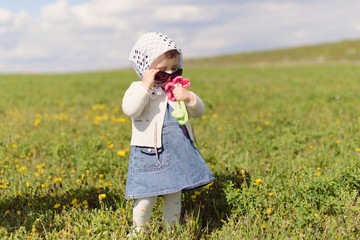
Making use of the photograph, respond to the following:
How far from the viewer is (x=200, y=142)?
5164 millimetres

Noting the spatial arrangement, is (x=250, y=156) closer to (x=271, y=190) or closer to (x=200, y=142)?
(x=200, y=142)

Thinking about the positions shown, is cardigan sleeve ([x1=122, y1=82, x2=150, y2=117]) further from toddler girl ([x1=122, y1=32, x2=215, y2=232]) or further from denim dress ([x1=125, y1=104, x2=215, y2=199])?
denim dress ([x1=125, y1=104, x2=215, y2=199])

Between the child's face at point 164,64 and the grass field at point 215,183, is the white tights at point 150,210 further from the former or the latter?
the child's face at point 164,64

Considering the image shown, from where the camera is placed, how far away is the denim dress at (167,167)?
8.79 feet

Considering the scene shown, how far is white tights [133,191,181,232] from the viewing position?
2.79 m

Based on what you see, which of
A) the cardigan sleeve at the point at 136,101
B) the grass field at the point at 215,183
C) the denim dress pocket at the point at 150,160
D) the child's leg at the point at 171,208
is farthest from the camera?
the grass field at the point at 215,183

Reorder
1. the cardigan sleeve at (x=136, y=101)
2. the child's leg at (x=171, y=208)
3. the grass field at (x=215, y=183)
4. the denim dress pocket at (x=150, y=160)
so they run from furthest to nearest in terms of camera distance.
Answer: the grass field at (x=215, y=183) → the child's leg at (x=171, y=208) → the denim dress pocket at (x=150, y=160) → the cardigan sleeve at (x=136, y=101)

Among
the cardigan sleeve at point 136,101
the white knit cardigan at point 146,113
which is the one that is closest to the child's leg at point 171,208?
the white knit cardigan at point 146,113

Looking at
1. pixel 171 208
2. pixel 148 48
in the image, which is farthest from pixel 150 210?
pixel 148 48

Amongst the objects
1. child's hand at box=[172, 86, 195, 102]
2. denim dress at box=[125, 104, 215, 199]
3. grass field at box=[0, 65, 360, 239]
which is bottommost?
grass field at box=[0, 65, 360, 239]

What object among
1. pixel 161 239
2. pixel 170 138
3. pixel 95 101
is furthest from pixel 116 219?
pixel 95 101

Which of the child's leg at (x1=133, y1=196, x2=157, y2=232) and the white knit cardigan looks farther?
the child's leg at (x1=133, y1=196, x2=157, y2=232)

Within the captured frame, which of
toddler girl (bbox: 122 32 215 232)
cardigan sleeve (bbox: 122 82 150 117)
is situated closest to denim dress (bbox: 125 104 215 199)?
toddler girl (bbox: 122 32 215 232)

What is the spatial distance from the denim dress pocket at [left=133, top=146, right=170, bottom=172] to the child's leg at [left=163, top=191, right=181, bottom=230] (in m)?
0.33
